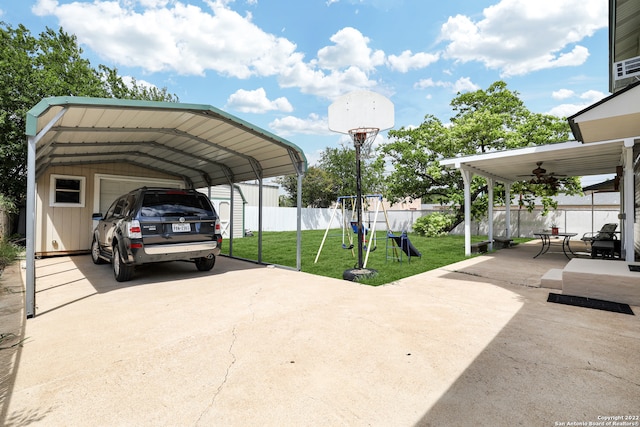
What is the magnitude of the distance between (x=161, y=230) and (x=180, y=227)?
1.02 feet

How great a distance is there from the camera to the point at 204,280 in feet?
19.6

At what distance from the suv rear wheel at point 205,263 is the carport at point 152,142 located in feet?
6.07

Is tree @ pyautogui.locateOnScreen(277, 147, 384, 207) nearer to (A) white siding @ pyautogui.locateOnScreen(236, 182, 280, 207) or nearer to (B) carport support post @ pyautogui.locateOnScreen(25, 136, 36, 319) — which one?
(A) white siding @ pyautogui.locateOnScreen(236, 182, 280, 207)

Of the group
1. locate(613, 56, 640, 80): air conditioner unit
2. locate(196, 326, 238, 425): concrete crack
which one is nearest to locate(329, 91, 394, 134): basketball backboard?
locate(613, 56, 640, 80): air conditioner unit

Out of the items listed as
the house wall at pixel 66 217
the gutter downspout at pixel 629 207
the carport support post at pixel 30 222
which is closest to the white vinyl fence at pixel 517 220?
the gutter downspout at pixel 629 207

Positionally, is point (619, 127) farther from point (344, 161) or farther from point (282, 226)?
point (344, 161)

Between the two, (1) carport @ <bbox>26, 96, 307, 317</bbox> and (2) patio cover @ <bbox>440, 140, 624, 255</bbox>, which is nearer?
(1) carport @ <bbox>26, 96, 307, 317</bbox>

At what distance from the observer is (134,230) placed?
17.3 feet

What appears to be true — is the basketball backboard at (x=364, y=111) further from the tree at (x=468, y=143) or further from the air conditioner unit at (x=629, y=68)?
the tree at (x=468, y=143)

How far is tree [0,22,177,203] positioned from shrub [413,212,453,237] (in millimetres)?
17390

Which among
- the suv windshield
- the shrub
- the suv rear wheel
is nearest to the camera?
the suv windshield

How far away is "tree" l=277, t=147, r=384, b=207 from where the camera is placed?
26.8m

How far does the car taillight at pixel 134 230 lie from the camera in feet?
17.3

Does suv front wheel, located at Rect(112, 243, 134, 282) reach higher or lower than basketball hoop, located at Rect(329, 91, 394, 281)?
lower
